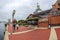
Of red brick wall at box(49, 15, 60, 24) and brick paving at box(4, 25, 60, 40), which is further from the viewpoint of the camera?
red brick wall at box(49, 15, 60, 24)

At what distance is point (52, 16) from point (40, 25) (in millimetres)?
1391

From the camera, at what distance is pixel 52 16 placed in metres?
14.1

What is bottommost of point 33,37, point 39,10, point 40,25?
point 33,37

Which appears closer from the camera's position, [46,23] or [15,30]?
[46,23]

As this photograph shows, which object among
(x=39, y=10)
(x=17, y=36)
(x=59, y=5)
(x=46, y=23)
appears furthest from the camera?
(x=39, y=10)

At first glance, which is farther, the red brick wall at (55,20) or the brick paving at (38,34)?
the red brick wall at (55,20)

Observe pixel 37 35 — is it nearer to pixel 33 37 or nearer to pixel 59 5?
pixel 33 37

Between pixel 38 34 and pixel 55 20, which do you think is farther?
pixel 38 34

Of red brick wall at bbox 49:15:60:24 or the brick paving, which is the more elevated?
red brick wall at bbox 49:15:60:24

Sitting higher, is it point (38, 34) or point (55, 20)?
point (55, 20)

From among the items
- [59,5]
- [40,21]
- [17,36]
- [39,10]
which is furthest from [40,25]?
[39,10]

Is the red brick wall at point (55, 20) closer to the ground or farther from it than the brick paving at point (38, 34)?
farther from it

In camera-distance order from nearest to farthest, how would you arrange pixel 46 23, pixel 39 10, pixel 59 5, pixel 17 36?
pixel 46 23 → pixel 17 36 → pixel 59 5 → pixel 39 10

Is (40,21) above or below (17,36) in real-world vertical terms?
above
